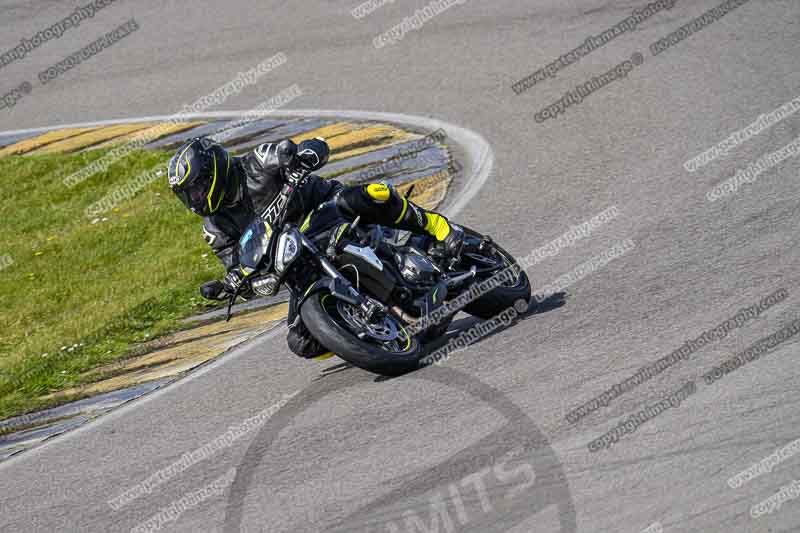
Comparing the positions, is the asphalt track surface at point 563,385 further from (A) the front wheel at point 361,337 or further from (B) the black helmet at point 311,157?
(B) the black helmet at point 311,157

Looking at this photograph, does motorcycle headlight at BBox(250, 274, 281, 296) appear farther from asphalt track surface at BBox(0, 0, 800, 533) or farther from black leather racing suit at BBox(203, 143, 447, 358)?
asphalt track surface at BBox(0, 0, 800, 533)

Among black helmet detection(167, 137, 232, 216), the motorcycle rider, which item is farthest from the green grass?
black helmet detection(167, 137, 232, 216)

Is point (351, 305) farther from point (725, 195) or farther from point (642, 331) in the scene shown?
point (725, 195)

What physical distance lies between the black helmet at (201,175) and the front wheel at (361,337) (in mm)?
976

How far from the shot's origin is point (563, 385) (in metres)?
6.16

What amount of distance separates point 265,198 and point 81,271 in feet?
18.2

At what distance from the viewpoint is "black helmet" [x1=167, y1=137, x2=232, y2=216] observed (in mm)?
6652

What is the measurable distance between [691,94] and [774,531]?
812 centimetres

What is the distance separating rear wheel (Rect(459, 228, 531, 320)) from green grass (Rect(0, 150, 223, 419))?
324cm

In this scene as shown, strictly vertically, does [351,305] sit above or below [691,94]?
above

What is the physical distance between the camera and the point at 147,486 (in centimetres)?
617

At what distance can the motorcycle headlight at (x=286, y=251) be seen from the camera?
641 centimetres

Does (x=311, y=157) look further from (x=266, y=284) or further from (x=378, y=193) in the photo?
(x=266, y=284)

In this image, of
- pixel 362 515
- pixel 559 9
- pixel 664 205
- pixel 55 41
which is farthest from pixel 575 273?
pixel 55 41
